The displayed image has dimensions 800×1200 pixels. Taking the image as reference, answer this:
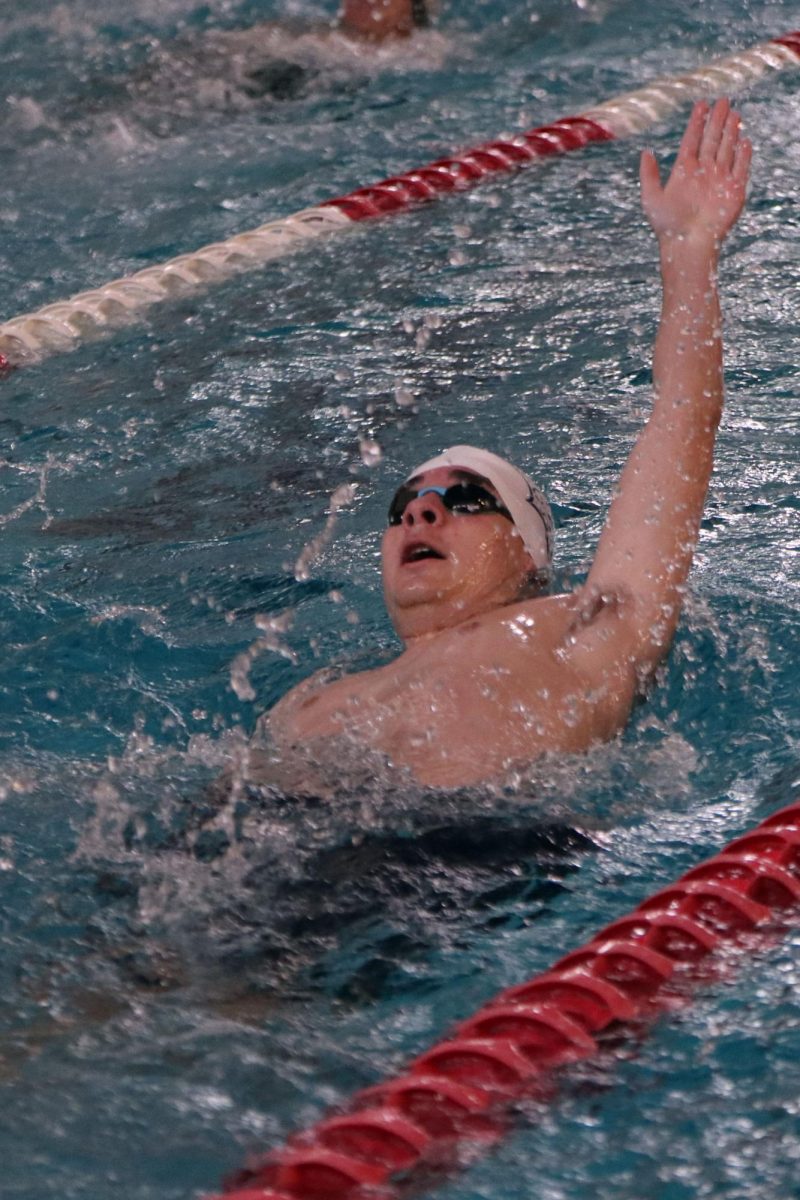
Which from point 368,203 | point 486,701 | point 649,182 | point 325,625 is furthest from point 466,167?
point 486,701

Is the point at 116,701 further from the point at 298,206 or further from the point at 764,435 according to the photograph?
Result: the point at 298,206

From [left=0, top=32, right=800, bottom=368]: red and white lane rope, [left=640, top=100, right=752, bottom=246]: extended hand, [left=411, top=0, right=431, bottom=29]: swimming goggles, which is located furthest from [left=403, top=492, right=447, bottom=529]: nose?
[left=411, top=0, right=431, bottom=29]: swimming goggles

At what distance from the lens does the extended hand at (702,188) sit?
9.63 ft

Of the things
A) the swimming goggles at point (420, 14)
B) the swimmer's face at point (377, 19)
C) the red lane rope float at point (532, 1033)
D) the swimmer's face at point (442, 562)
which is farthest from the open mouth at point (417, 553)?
the swimming goggles at point (420, 14)

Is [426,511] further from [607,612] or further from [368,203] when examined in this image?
[368,203]

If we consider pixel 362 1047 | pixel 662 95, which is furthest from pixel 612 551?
pixel 662 95

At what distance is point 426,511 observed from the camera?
3.18 m

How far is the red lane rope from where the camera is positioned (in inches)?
274

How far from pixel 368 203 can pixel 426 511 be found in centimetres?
407

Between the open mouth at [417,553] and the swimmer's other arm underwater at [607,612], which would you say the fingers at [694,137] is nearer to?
the swimmer's other arm underwater at [607,612]

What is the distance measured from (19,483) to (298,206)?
9.25 feet

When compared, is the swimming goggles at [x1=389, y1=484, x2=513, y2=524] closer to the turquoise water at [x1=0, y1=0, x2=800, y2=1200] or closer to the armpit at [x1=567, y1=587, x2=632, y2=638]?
the armpit at [x1=567, y1=587, x2=632, y2=638]

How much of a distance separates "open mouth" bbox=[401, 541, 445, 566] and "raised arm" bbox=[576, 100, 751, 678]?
13.2 inches

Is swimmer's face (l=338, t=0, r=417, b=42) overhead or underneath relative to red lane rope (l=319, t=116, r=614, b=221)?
overhead
